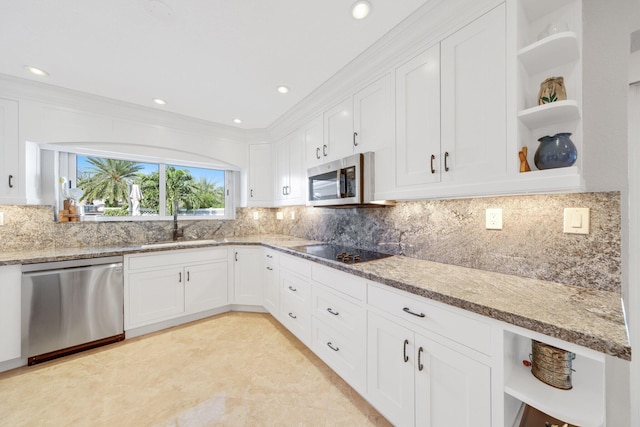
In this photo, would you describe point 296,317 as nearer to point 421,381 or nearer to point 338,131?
point 421,381

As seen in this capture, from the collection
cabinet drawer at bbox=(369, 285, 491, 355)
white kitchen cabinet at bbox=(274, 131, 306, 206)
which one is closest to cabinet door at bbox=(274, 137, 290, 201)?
white kitchen cabinet at bbox=(274, 131, 306, 206)

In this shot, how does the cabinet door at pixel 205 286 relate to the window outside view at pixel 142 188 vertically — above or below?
below

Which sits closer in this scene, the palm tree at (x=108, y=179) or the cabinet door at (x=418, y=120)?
the cabinet door at (x=418, y=120)

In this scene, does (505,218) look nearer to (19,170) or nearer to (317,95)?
(317,95)

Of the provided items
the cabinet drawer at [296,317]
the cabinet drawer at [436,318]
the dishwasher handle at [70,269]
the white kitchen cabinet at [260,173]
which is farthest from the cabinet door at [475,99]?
the dishwasher handle at [70,269]

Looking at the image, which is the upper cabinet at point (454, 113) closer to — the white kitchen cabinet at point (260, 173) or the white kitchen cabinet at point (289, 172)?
the white kitchen cabinet at point (289, 172)

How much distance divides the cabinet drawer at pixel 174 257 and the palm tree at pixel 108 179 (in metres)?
0.95

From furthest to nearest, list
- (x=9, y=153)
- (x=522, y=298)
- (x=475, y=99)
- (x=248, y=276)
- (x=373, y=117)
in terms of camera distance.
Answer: (x=248, y=276), (x=9, y=153), (x=373, y=117), (x=475, y=99), (x=522, y=298)

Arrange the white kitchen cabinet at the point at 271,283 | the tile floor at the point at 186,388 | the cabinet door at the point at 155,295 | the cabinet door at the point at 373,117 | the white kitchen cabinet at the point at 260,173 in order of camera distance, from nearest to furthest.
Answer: the tile floor at the point at 186,388, the cabinet door at the point at 373,117, the cabinet door at the point at 155,295, the white kitchen cabinet at the point at 271,283, the white kitchen cabinet at the point at 260,173

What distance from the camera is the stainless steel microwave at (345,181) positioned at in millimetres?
1879

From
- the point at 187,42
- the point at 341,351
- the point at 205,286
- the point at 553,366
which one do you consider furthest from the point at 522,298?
the point at 205,286

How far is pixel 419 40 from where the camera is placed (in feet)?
4.94

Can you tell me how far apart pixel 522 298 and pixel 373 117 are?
1474mm

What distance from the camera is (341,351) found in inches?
68.1
